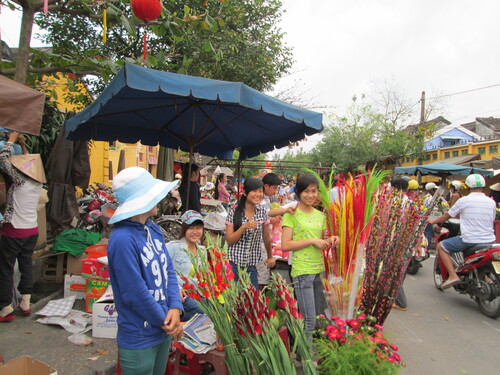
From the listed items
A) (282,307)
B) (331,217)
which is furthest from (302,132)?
(282,307)

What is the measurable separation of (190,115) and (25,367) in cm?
377

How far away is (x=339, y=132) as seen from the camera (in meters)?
31.3

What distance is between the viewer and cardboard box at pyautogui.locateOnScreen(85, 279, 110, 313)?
3.77 meters

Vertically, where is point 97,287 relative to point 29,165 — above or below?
below

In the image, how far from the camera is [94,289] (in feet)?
12.5

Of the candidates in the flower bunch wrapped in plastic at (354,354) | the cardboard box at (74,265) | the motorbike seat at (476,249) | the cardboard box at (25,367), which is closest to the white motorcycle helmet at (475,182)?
the motorbike seat at (476,249)

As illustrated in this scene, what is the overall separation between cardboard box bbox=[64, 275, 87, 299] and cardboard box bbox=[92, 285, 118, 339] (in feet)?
3.00

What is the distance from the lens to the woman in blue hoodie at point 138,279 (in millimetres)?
1720

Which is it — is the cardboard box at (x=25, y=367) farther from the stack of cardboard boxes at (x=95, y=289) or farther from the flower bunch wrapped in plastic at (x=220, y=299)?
the stack of cardboard boxes at (x=95, y=289)

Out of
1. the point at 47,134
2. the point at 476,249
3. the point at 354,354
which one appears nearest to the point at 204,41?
the point at 47,134

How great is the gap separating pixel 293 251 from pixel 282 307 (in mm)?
709

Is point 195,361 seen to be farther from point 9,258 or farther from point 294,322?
point 9,258

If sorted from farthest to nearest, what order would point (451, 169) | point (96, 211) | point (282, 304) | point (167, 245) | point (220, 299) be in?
point (451, 169) → point (96, 211) → point (167, 245) → point (282, 304) → point (220, 299)

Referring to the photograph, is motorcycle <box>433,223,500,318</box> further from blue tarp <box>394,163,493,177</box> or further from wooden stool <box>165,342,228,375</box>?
blue tarp <box>394,163,493,177</box>
